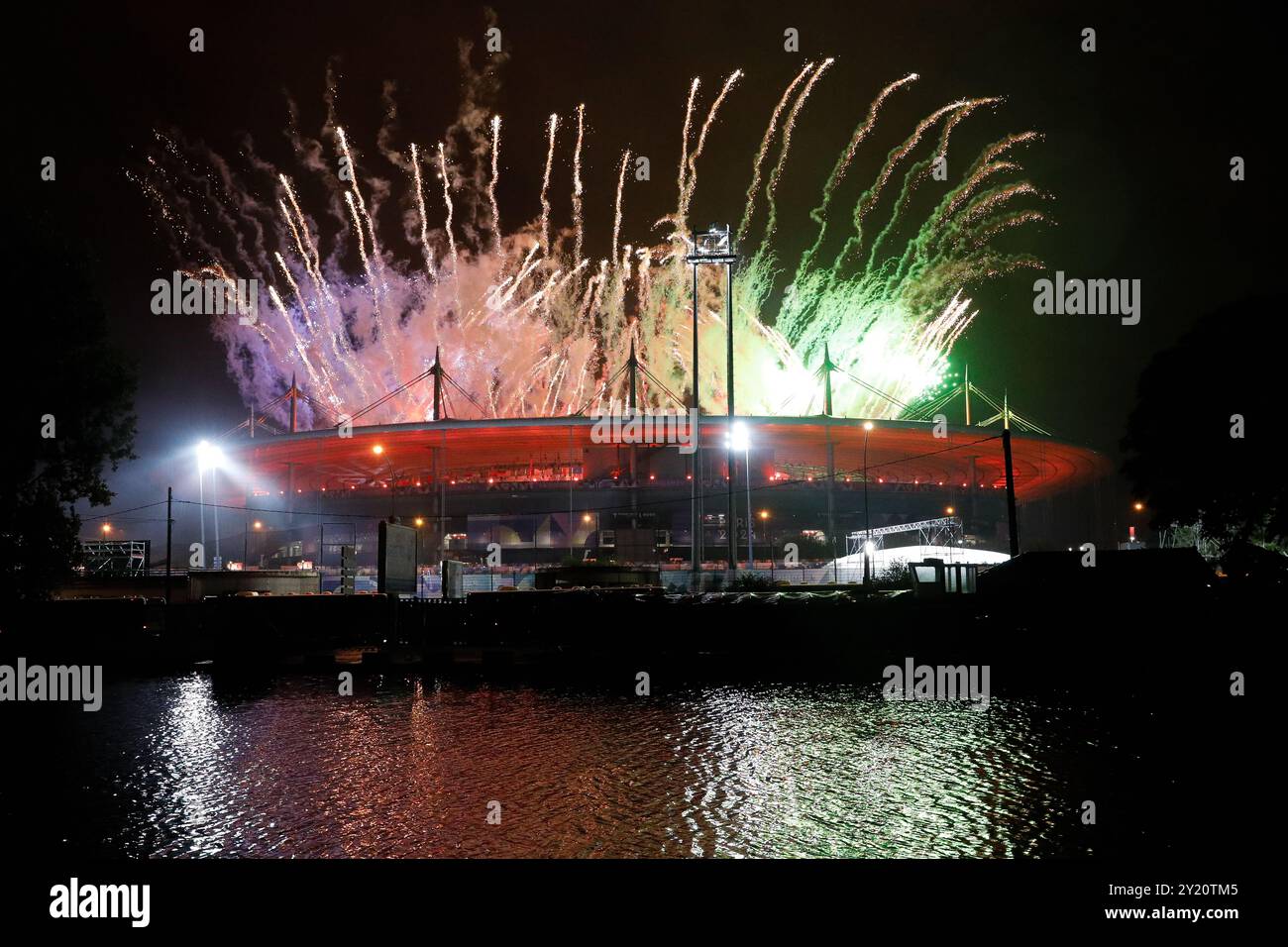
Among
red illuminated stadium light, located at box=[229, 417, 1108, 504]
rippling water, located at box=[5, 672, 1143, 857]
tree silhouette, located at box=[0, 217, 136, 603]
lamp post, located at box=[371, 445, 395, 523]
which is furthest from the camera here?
lamp post, located at box=[371, 445, 395, 523]

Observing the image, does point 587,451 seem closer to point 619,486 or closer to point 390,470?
point 619,486

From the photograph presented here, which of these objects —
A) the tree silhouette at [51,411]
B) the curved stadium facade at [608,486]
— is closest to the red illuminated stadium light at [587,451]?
the curved stadium facade at [608,486]

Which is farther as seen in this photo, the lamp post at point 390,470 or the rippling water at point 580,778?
the lamp post at point 390,470

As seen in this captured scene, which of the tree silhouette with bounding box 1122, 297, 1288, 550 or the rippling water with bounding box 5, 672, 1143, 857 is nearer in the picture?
the rippling water with bounding box 5, 672, 1143, 857

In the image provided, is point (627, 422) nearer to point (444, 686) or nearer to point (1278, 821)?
point (444, 686)

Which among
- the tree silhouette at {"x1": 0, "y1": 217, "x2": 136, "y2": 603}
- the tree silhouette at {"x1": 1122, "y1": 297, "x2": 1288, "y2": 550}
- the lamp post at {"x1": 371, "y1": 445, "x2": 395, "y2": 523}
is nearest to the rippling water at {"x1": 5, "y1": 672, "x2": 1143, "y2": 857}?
the tree silhouette at {"x1": 0, "y1": 217, "x2": 136, "y2": 603}

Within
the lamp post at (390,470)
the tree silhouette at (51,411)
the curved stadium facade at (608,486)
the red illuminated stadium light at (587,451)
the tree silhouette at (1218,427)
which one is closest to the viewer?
the tree silhouette at (51,411)

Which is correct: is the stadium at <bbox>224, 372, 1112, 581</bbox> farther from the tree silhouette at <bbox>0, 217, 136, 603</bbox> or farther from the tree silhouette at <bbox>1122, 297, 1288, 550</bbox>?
the tree silhouette at <bbox>0, 217, 136, 603</bbox>

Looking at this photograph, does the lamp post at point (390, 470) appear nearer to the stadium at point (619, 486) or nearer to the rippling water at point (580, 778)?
the stadium at point (619, 486)
